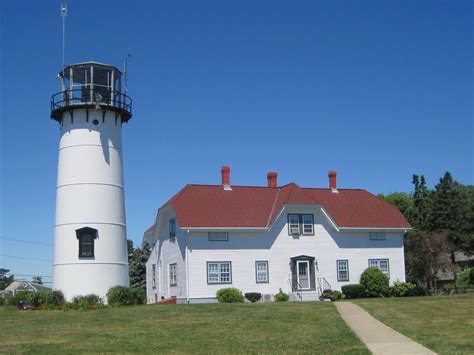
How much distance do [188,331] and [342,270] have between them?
19.7 meters

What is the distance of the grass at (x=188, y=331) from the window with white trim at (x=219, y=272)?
8012mm

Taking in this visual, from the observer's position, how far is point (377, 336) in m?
18.9

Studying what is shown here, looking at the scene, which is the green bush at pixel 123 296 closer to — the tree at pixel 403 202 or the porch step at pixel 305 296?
the porch step at pixel 305 296

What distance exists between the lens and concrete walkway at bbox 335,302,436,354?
16.3 metres

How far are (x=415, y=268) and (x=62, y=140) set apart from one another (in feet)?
81.3

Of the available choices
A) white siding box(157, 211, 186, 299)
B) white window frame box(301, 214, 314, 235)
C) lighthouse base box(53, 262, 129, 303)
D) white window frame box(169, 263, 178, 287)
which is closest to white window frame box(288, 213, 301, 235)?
white window frame box(301, 214, 314, 235)

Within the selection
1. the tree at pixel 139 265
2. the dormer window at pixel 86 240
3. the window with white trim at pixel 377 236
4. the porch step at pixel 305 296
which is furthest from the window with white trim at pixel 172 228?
the tree at pixel 139 265

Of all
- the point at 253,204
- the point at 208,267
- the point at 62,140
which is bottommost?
the point at 208,267

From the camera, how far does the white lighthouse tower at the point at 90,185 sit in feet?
108

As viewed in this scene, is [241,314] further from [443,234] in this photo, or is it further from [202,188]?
[443,234]

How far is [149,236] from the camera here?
42969 millimetres

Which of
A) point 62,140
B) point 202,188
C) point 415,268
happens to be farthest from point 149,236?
point 415,268

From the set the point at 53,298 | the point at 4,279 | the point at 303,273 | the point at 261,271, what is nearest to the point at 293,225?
the point at 303,273

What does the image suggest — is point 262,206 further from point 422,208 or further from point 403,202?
point 403,202
